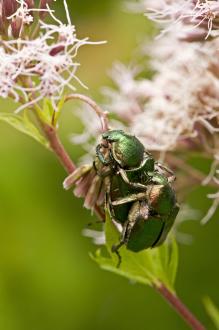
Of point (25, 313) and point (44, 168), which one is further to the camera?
point (44, 168)

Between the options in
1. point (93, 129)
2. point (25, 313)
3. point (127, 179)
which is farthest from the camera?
point (25, 313)

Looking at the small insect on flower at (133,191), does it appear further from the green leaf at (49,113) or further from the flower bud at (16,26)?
the flower bud at (16,26)

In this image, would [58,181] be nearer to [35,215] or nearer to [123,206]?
[35,215]

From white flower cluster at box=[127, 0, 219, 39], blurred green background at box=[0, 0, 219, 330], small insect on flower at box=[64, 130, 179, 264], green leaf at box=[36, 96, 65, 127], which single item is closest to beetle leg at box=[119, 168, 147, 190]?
small insect on flower at box=[64, 130, 179, 264]

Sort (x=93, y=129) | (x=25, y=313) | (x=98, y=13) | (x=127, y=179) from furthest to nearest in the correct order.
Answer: (x=98, y=13) → (x=25, y=313) → (x=93, y=129) → (x=127, y=179)

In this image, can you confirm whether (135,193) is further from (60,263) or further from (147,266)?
(60,263)

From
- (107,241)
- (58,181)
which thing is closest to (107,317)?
(58,181)

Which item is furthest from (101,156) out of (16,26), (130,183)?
(16,26)
